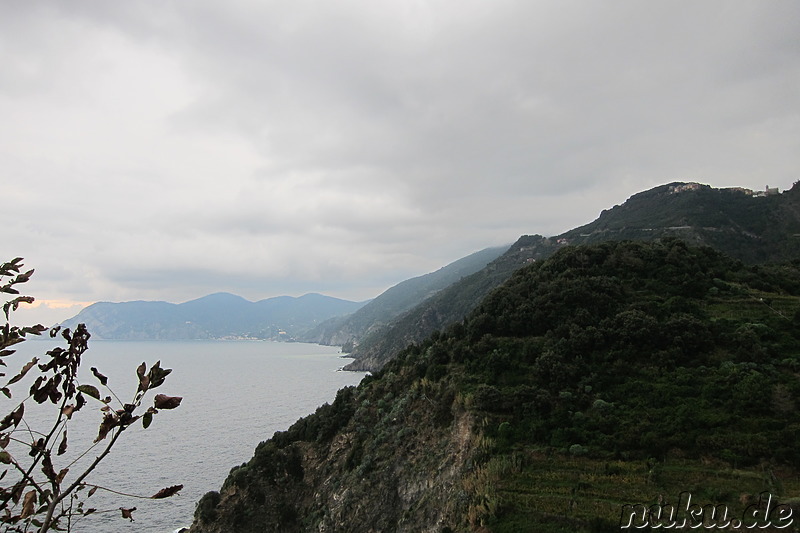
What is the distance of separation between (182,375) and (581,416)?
13295cm

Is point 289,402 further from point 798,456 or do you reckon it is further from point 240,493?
point 798,456

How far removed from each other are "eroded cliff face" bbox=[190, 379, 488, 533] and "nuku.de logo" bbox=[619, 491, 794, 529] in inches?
283

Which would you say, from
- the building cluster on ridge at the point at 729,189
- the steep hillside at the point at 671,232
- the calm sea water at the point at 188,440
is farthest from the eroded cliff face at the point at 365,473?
the building cluster on ridge at the point at 729,189

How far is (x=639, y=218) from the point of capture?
108 m

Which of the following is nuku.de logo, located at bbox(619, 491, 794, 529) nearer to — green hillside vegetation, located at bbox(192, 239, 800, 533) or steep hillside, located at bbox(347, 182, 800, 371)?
green hillside vegetation, located at bbox(192, 239, 800, 533)

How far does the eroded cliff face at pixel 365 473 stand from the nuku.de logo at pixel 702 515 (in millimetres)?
7197

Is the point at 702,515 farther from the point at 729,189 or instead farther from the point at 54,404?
the point at 729,189

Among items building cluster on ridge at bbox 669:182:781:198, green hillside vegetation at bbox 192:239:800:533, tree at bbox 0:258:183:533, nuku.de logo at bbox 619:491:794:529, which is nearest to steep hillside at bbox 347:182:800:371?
building cluster on ridge at bbox 669:182:781:198

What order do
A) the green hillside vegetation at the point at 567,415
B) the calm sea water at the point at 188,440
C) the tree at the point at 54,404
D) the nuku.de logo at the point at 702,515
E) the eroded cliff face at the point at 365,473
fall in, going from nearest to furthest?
the tree at the point at 54,404
the nuku.de logo at the point at 702,515
the green hillside vegetation at the point at 567,415
the eroded cliff face at the point at 365,473
the calm sea water at the point at 188,440

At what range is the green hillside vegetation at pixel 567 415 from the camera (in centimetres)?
2042

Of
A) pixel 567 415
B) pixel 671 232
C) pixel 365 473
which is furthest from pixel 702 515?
pixel 671 232

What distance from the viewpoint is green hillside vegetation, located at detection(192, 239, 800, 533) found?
20.4 metres

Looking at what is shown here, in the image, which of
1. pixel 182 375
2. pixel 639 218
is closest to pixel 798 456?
pixel 639 218

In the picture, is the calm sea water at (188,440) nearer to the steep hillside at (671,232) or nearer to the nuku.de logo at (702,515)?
the steep hillside at (671,232)
